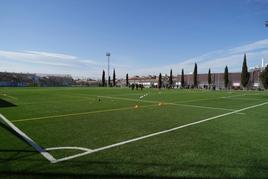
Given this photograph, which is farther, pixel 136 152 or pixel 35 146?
pixel 35 146

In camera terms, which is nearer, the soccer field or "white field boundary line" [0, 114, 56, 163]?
the soccer field

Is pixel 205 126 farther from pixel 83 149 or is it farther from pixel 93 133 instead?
pixel 83 149

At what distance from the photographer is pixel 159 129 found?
8.39 meters

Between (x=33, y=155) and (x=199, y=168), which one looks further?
(x=33, y=155)

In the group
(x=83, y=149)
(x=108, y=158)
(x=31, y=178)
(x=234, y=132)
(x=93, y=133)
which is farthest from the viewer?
(x=234, y=132)

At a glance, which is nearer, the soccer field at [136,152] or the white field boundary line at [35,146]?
the soccer field at [136,152]

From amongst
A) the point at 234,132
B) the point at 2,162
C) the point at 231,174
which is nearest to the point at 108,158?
the point at 2,162

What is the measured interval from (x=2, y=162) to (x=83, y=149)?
1.73 metres

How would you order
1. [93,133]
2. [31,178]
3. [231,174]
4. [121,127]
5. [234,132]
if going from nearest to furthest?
[31,178], [231,174], [93,133], [234,132], [121,127]

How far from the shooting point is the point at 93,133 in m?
7.59

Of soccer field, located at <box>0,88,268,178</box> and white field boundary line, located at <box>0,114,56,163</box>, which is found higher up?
white field boundary line, located at <box>0,114,56,163</box>

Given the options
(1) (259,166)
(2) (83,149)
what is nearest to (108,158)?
(2) (83,149)

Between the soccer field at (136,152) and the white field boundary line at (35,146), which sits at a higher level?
the white field boundary line at (35,146)

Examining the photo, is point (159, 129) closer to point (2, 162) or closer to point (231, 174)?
point (231, 174)
